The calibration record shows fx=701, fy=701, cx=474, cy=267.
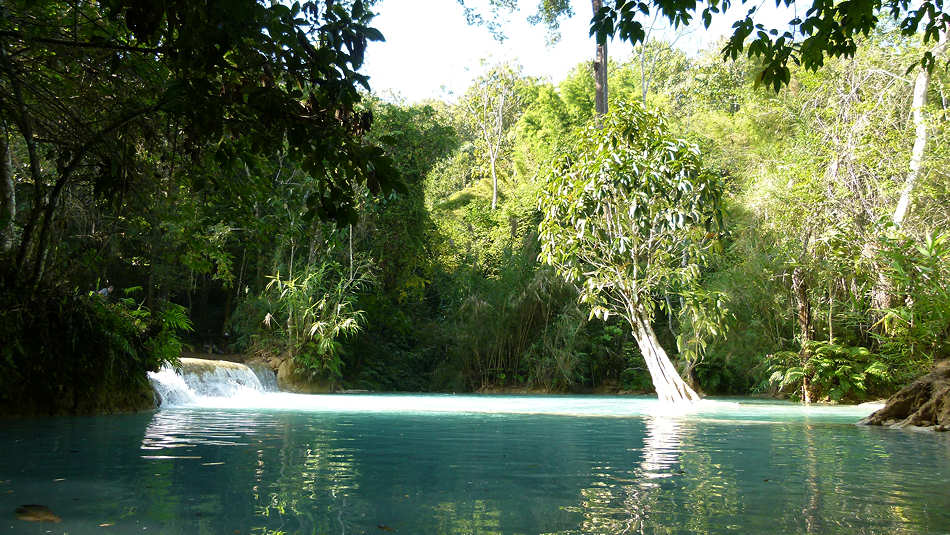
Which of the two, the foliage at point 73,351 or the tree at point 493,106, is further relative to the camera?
the tree at point 493,106

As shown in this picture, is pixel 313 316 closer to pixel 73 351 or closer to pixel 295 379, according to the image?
pixel 295 379

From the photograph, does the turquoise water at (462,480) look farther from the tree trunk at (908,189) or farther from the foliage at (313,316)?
the foliage at (313,316)

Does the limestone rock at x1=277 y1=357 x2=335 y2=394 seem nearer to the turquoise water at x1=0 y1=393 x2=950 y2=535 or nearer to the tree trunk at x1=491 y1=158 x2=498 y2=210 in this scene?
the turquoise water at x1=0 y1=393 x2=950 y2=535

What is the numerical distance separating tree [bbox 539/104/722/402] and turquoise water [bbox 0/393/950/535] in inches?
210

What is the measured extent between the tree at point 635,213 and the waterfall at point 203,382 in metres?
5.65

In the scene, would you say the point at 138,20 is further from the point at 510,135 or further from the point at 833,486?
Result: the point at 510,135

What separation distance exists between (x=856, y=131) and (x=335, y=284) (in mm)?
10281

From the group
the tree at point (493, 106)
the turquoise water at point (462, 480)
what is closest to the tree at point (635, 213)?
the turquoise water at point (462, 480)

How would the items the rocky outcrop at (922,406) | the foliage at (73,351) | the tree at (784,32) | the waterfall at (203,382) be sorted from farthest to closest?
the waterfall at (203,382)
the rocky outcrop at (922,406)
the foliage at (73,351)
the tree at (784,32)

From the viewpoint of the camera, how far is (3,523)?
2.00 meters

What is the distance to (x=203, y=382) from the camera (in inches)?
425

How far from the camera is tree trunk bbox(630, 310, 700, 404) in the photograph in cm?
1084

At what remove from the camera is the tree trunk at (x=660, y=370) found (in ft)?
35.6

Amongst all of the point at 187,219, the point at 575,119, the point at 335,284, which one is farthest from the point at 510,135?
A: the point at 187,219
